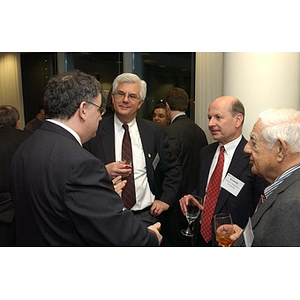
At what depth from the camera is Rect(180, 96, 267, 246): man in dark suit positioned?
1.95 metres

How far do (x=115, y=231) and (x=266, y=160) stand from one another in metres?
0.72

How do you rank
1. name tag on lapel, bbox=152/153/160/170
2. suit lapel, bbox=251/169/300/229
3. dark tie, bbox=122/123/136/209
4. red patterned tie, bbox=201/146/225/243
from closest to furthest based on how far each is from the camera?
suit lapel, bbox=251/169/300/229, red patterned tie, bbox=201/146/225/243, dark tie, bbox=122/123/136/209, name tag on lapel, bbox=152/153/160/170

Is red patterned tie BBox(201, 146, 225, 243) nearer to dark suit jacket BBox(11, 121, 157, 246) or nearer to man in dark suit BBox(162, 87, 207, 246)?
dark suit jacket BBox(11, 121, 157, 246)

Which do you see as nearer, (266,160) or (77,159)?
(77,159)

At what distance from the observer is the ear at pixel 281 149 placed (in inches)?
54.9

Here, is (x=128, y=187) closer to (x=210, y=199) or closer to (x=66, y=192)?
(x=210, y=199)

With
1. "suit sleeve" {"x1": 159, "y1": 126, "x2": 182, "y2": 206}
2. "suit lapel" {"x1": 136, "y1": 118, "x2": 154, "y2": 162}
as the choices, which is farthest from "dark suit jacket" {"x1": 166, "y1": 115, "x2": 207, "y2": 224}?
"suit lapel" {"x1": 136, "y1": 118, "x2": 154, "y2": 162}

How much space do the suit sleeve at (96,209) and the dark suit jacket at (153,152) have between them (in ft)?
3.32

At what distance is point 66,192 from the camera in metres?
1.26

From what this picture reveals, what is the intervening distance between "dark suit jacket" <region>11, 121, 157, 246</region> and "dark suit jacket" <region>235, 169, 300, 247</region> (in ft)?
1.57

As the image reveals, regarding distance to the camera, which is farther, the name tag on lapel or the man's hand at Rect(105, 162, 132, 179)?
the name tag on lapel
